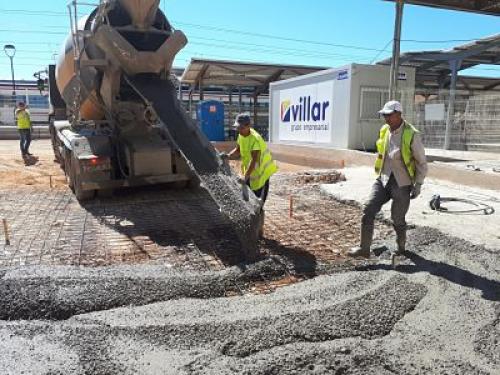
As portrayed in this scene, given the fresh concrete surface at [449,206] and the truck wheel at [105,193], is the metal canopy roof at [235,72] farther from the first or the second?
the truck wheel at [105,193]

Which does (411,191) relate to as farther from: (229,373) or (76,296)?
(76,296)

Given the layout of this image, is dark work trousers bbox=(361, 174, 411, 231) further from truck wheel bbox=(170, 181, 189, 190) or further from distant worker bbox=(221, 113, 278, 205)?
truck wheel bbox=(170, 181, 189, 190)

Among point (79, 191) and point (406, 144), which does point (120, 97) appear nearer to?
point (79, 191)

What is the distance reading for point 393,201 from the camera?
467 centimetres

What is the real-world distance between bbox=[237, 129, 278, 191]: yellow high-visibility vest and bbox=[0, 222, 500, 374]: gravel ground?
1.26 m

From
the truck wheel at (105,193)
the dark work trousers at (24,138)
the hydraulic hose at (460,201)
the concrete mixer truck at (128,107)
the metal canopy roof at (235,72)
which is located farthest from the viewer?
the metal canopy roof at (235,72)

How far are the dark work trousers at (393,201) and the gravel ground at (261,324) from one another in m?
0.50

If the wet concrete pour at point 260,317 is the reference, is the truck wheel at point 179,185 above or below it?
above

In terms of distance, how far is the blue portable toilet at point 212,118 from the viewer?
19922 mm

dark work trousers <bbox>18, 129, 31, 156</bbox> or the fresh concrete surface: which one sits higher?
dark work trousers <bbox>18, 129, 31, 156</bbox>

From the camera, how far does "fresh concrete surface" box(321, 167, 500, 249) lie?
5500mm

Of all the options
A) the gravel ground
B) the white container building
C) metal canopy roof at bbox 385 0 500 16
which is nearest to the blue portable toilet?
the white container building

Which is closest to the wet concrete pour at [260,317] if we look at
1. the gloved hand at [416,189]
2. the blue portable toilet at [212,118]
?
the gloved hand at [416,189]

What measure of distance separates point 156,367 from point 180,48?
17.7ft
